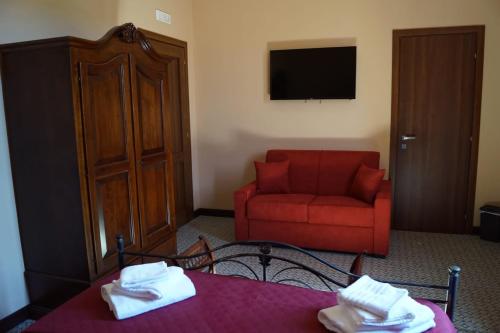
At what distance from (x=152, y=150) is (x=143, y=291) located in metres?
1.73

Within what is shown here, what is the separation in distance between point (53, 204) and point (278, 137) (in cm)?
294

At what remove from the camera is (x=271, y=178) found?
433 cm

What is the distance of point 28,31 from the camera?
274 cm

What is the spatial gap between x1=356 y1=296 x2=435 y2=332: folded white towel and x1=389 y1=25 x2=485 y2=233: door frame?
3.32m

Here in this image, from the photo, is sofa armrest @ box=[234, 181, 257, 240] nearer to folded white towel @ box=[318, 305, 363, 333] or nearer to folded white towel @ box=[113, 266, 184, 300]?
folded white towel @ box=[113, 266, 184, 300]

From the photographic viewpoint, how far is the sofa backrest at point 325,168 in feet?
14.2

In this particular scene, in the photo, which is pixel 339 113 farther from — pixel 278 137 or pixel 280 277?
pixel 280 277

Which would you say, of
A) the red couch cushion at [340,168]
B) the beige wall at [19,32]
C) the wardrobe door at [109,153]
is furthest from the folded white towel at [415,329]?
the red couch cushion at [340,168]

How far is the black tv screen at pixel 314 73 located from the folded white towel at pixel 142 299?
338 centimetres

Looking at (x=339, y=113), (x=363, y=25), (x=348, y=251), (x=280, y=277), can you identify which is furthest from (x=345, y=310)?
(x=363, y=25)

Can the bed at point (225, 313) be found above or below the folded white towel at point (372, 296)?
below

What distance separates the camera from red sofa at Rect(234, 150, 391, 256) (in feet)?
12.4

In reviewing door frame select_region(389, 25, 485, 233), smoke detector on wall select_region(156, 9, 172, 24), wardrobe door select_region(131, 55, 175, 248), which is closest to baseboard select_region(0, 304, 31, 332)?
wardrobe door select_region(131, 55, 175, 248)

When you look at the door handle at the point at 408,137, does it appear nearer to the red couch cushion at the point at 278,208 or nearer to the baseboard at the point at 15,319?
the red couch cushion at the point at 278,208
